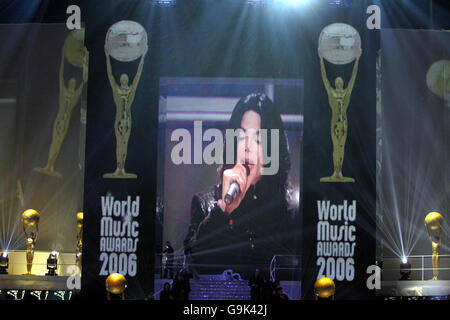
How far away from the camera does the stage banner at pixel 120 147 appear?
19.1ft

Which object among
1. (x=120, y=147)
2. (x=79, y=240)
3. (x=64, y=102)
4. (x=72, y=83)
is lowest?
(x=79, y=240)

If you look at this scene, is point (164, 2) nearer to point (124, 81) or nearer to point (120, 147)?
point (124, 81)

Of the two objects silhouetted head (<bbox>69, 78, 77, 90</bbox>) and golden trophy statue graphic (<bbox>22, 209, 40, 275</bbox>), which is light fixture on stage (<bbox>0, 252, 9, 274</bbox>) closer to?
golden trophy statue graphic (<bbox>22, 209, 40, 275</bbox>)

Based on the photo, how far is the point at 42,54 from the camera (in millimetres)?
6723

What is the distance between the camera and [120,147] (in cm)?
595

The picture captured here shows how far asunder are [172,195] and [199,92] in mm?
1159

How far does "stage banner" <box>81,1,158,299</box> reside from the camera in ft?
19.1

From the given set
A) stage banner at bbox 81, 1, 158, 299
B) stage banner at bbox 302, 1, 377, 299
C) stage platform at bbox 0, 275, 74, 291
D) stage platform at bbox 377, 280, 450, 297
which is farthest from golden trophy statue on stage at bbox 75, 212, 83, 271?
stage platform at bbox 377, 280, 450, 297

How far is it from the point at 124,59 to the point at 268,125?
1714mm

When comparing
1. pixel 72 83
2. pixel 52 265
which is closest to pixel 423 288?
pixel 52 265

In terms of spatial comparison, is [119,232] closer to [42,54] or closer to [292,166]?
[292,166]

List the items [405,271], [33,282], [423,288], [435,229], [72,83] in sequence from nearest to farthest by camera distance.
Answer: [435,229]
[423,288]
[33,282]
[405,271]
[72,83]

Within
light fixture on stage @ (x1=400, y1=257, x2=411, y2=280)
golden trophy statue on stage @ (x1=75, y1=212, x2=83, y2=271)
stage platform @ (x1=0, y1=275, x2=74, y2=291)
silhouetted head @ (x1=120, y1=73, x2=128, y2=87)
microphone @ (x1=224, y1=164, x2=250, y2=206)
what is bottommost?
stage platform @ (x1=0, y1=275, x2=74, y2=291)

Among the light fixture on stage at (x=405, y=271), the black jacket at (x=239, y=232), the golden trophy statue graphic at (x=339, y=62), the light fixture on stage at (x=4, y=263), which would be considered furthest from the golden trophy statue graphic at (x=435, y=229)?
the light fixture on stage at (x=4, y=263)
